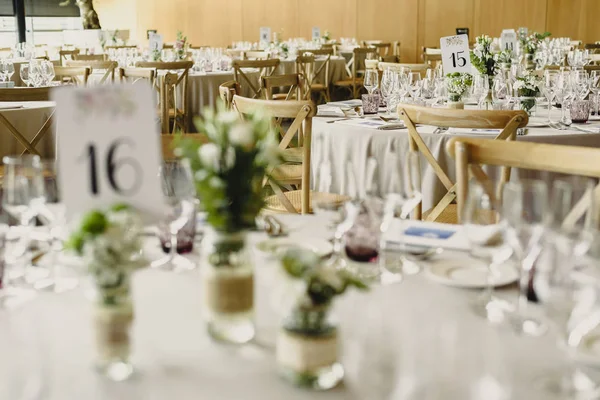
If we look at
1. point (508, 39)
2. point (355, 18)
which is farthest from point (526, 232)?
point (355, 18)

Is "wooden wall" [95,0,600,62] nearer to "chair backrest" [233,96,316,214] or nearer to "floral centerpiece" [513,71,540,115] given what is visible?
"floral centerpiece" [513,71,540,115]

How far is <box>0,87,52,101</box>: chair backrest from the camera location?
4.21 meters

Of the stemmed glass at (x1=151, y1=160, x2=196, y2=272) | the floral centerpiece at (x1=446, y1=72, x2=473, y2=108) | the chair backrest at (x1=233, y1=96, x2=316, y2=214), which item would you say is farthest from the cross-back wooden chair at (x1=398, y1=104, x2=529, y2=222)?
the stemmed glass at (x1=151, y1=160, x2=196, y2=272)

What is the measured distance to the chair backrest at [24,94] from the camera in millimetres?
4215

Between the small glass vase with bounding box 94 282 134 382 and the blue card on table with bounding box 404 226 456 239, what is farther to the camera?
the blue card on table with bounding box 404 226 456 239

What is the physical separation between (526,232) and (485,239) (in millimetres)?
75

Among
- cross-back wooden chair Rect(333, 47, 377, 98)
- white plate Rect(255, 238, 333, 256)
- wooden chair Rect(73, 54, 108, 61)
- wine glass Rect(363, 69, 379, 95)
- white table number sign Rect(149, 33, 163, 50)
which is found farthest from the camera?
cross-back wooden chair Rect(333, 47, 377, 98)

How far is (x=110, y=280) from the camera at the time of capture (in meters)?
1.14

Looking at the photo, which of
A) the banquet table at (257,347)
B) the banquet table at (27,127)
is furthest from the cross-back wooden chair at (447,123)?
the banquet table at (27,127)

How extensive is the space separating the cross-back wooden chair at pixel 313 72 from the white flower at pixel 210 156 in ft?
22.2

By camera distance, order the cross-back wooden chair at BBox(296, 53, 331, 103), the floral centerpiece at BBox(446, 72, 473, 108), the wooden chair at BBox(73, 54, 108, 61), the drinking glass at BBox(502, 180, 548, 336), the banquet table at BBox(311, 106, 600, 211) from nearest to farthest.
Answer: the drinking glass at BBox(502, 180, 548, 336) → the banquet table at BBox(311, 106, 600, 211) → the floral centerpiece at BBox(446, 72, 473, 108) → the cross-back wooden chair at BBox(296, 53, 331, 103) → the wooden chair at BBox(73, 54, 108, 61)

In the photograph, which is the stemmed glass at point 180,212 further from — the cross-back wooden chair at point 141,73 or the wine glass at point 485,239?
the cross-back wooden chair at point 141,73

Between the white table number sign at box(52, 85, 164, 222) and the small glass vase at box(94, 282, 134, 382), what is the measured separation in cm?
17

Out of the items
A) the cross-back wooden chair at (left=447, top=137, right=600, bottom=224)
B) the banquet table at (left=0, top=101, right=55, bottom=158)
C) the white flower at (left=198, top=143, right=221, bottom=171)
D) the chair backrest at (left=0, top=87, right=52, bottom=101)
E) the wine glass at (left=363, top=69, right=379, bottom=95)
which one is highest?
the white flower at (left=198, top=143, right=221, bottom=171)
